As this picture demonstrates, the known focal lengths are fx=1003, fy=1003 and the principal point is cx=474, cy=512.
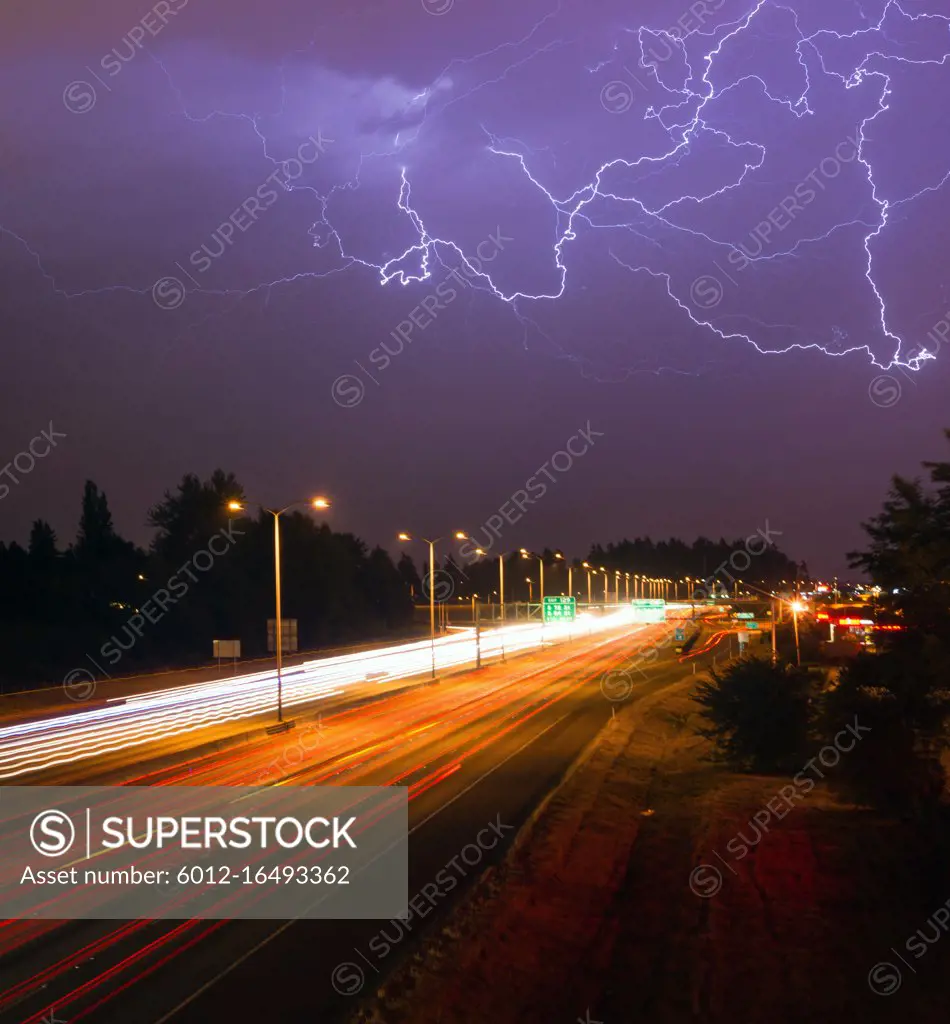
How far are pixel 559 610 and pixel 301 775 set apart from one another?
5319 centimetres

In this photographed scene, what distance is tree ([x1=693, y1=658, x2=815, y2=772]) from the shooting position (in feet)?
82.3

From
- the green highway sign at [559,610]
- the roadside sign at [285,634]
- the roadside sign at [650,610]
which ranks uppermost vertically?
the roadside sign at [285,634]

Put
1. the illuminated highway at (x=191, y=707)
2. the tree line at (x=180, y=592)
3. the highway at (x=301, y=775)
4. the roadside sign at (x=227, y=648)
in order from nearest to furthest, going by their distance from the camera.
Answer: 1. the highway at (x=301, y=775)
2. the illuminated highway at (x=191, y=707)
3. the roadside sign at (x=227, y=648)
4. the tree line at (x=180, y=592)

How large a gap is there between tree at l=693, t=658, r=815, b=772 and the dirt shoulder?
482 centimetres

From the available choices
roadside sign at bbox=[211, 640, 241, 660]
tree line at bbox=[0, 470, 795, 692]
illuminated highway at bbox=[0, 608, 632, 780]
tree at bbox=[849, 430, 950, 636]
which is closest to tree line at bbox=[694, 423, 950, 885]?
tree at bbox=[849, 430, 950, 636]

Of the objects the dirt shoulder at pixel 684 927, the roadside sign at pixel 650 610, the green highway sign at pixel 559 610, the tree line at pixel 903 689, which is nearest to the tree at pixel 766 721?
the tree line at pixel 903 689

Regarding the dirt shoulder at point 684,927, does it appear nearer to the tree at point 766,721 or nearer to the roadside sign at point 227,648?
the tree at point 766,721

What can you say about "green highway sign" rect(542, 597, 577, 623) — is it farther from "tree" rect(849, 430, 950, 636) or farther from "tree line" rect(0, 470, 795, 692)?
"tree" rect(849, 430, 950, 636)

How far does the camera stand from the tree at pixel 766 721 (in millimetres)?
25094

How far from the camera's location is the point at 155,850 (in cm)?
1442

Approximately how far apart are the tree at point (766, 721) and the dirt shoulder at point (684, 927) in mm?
4821

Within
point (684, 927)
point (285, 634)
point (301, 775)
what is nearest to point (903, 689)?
point (684, 927)

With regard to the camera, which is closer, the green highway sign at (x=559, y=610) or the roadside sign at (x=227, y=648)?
the roadside sign at (x=227, y=648)

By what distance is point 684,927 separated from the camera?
1238cm
